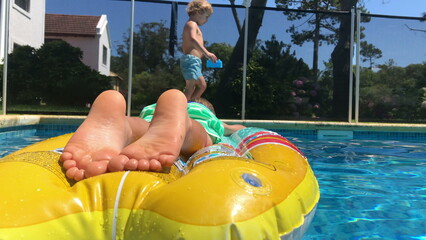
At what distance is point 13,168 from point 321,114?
7319 millimetres

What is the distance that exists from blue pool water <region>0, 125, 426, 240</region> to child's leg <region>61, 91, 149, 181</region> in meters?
0.88

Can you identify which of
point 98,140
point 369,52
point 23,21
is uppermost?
point 23,21

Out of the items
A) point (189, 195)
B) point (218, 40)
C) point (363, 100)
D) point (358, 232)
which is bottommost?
point (358, 232)

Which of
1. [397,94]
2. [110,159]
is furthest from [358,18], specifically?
[110,159]

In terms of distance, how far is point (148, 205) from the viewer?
1042 millimetres

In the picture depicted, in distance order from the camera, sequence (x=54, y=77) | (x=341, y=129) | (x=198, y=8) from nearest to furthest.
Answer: (x=198, y=8) → (x=341, y=129) → (x=54, y=77)

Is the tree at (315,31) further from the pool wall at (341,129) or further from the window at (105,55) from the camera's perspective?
the window at (105,55)

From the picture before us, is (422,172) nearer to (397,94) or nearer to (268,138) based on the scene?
(268,138)

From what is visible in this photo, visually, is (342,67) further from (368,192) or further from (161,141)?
(161,141)

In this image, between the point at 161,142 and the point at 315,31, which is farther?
the point at 315,31

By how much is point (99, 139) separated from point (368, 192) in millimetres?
1761

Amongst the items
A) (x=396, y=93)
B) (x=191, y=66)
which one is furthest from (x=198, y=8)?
(x=396, y=93)

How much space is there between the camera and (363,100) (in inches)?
308

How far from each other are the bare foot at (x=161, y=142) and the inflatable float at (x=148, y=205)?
79 millimetres
